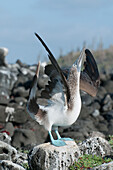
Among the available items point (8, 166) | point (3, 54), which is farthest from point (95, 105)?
point (8, 166)

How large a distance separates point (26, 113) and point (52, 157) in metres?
10.9

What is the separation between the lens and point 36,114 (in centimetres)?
727

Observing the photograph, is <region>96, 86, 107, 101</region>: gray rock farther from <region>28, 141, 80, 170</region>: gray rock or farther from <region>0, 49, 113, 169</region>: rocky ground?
<region>28, 141, 80, 170</region>: gray rock

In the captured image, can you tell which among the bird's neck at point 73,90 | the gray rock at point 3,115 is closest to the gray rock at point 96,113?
the gray rock at point 3,115

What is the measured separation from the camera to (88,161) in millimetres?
8320

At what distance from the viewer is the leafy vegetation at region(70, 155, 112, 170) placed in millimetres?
7808

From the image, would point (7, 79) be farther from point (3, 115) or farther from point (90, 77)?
point (90, 77)

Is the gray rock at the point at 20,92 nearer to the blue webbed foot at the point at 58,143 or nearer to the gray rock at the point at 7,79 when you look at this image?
the gray rock at the point at 7,79

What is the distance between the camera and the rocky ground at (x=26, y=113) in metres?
14.5

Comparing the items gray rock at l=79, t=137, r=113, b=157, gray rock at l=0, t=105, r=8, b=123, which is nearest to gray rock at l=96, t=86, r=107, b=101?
gray rock at l=0, t=105, r=8, b=123

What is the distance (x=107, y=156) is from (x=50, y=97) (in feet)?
8.91

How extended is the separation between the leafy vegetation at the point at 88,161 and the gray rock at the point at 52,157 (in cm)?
22

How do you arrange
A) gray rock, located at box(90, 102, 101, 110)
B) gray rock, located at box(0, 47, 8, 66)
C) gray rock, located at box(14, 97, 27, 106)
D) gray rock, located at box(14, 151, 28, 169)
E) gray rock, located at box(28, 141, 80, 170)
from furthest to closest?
gray rock, located at box(0, 47, 8, 66) → gray rock, located at box(90, 102, 101, 110) → gray rock, located at box(14, 97, 27, 106) → gray rock, located at box(14, 151, 28, 169) → gray rock, located at box(28, 141, 80, 170)

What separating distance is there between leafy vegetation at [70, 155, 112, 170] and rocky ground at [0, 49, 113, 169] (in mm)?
2206
